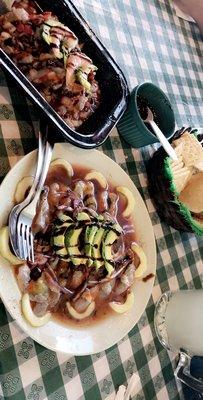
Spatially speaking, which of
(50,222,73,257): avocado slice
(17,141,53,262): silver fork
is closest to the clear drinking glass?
(50,222,73,257): avocado slice

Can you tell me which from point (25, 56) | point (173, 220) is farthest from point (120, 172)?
point (25, 56)

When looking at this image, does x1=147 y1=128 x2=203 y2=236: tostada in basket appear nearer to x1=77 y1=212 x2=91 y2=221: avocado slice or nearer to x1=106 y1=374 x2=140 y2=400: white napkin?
x1=77 y1=212 x2=91 y2=221: avocado slice

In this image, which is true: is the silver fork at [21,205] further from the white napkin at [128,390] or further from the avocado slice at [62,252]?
the white napkin at [128,390]

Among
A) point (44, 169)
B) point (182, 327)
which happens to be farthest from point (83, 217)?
point (182, 327)

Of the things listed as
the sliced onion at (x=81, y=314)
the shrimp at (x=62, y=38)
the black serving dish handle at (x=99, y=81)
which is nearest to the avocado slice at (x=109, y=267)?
the sliced onion at (x=81, y=314)

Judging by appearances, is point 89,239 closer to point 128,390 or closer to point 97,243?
point 97,243

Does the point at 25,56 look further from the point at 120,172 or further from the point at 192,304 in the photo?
the point at 192,304
